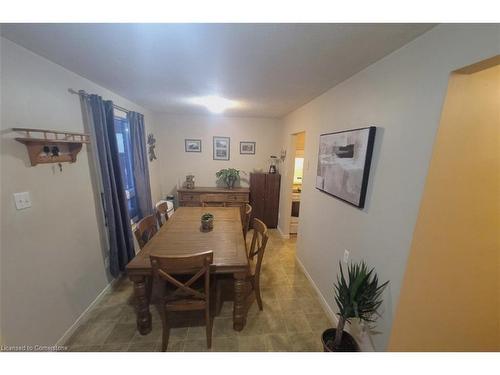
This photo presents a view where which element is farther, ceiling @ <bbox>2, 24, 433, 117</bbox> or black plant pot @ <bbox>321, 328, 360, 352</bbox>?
black plant pot @ <bbox>321, 328, 360, 352</bbox>

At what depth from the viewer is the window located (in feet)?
8.59

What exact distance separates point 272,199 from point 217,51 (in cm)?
296

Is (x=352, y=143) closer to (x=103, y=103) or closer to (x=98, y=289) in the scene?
(x=103, y=103)

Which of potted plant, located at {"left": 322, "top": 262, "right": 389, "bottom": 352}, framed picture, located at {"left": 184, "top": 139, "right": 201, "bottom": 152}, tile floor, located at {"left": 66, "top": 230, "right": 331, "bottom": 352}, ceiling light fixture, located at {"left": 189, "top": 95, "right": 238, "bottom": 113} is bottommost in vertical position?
tile floor, located at {"left": 66, "top": 230, "right": 331, "bottom": 352}

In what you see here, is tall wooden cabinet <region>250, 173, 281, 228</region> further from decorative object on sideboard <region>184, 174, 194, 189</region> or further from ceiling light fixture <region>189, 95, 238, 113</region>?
ceiling light fixture <region>189, 95, 238, 113</region>

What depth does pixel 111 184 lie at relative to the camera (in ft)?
6.60

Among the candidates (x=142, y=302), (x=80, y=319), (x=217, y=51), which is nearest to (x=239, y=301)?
(x=142, y=302)

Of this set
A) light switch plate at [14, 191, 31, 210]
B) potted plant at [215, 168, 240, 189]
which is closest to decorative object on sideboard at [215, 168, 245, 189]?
potted plant at [215, 168, 240, 189]

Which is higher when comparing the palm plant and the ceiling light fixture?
the ceiling light fixture

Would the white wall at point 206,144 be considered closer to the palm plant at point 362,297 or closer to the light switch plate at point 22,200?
the light switch plate at point 22,200

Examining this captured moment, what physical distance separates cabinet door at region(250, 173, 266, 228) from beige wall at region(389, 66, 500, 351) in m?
2.82

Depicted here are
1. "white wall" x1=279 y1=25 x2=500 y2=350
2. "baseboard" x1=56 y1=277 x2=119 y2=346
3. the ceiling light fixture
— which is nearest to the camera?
"white wall" x1=279 y1=25 x2=500 y2=350

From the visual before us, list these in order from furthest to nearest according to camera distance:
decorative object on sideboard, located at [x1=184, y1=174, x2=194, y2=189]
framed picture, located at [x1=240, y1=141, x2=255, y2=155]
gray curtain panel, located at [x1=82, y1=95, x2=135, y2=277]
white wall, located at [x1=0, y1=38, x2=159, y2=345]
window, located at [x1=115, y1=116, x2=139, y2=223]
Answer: framed picture, located at [x1=240, y1=141, x2=255, y2=155] → decorative object on sideboard, located at [x1=184, y1=174, x2=194, y2=189] → window, located at [x1=115, y1=116, x2=139, y2=223] → gray curtain panel, located at [x1=82, y1=95, x2=135, y2=277] → white wall, located at [x1=0, y1=38, x2=159, y2=345]

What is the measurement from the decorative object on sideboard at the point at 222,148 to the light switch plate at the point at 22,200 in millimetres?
2962
